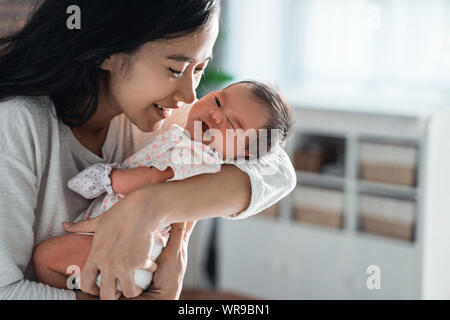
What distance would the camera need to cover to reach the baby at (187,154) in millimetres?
737

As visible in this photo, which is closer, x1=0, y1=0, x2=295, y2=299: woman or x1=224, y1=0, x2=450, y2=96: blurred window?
x1=0, y1=0, x2=295, y2=299: woman

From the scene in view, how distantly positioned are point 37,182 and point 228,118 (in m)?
0.27

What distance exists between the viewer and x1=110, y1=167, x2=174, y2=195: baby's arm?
74 cm

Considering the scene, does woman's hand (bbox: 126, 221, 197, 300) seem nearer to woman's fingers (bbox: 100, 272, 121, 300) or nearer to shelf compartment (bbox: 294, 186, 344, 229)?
woman's fingers (bbox: 100, 272, 121, 300)

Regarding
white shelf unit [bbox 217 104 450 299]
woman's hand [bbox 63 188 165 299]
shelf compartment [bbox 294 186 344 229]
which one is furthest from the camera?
shelf compartment [bbox 294 186 344 229]

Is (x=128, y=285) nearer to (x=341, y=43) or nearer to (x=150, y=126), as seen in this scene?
(x=150, y=126)

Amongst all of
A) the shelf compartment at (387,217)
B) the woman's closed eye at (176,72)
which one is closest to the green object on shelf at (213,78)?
the shelf compartment at (387,217)

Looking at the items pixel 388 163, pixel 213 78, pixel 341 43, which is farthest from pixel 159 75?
pixel 341 43

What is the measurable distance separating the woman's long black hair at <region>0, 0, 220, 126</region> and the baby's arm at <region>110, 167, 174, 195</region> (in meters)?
0.11

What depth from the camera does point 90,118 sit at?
0.82 m

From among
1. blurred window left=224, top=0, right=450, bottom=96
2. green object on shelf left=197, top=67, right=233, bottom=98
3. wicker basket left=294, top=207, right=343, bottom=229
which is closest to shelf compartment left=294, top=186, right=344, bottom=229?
A: wicker basket left=294, top=207, right=343, bottom=229
